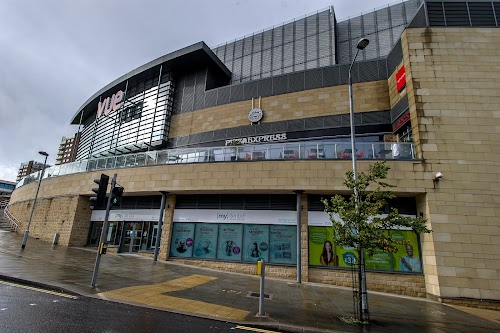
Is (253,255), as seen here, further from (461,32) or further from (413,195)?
(461,32)

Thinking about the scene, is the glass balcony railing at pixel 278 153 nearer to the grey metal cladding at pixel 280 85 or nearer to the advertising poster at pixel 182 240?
the advertising poster at pixel 182 240

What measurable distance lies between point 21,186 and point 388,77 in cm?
4147

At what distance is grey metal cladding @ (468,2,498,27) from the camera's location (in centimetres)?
1571

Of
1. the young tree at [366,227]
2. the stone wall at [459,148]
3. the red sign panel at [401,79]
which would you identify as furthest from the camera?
the red sign panel at [401,79]

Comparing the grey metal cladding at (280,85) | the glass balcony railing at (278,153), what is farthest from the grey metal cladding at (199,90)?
the glass balcony railing at (278,153)

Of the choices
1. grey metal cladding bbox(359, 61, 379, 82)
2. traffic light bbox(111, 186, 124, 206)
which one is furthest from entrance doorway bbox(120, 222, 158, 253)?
grey metal cladding bbox(359, 61, 379, 82)

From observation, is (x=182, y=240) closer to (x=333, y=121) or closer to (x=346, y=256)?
(x=346, y=256)

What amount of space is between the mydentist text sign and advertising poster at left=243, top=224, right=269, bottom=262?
0.44 meters

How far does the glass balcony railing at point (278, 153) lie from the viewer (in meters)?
15.1

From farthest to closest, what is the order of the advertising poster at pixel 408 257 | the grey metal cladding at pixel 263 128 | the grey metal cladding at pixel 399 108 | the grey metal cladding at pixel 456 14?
the grey metal cladding at pixel 263 128, the grey metal cladding at pixel 399 108, the grey metal cladding at pixel 456 14, the advertising poster at pixel 408 257

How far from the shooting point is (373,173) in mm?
8711

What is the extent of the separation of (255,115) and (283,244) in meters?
12.5

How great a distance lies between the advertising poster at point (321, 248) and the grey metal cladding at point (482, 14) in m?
15.3

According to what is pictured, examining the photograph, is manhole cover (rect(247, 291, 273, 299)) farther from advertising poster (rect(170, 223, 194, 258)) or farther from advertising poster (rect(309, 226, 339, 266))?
advertising poster (rect(170, 223, 194, 258))
